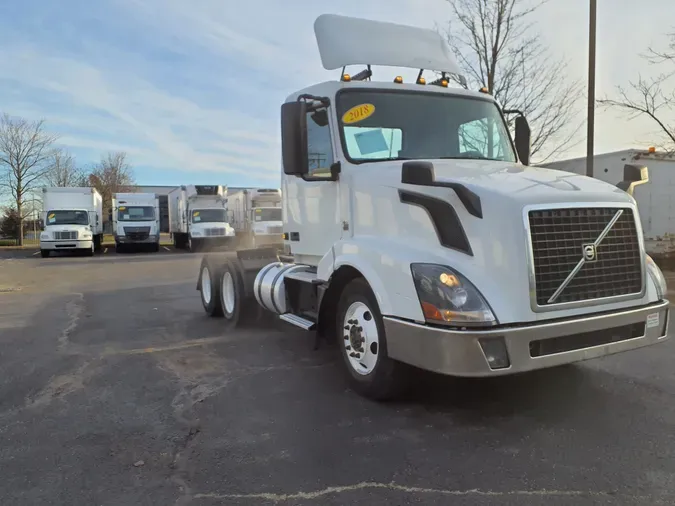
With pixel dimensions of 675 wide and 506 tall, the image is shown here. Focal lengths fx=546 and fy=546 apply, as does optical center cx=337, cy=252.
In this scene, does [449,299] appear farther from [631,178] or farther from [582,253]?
[631,178]

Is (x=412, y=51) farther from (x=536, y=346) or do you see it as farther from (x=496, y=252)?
(x=536, y=346)

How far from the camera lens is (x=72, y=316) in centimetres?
891

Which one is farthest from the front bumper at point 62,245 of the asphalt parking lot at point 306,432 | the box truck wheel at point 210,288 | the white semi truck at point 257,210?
the asphalt parking lot at point 306,432

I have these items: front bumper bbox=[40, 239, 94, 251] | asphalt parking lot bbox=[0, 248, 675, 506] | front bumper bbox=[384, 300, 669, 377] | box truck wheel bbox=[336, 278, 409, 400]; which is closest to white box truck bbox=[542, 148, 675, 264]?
asphalt parking lot bbox=[0, 248, 675, 506]

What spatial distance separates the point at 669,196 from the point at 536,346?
11929 mm

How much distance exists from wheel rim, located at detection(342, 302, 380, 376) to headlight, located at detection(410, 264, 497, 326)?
27.8 inches

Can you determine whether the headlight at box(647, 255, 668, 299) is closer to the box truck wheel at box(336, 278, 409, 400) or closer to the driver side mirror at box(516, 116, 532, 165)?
the driver side mirror at box(516, 116, 532, 165)

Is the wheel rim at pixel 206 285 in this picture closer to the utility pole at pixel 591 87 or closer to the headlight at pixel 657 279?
the headlight at pixel 657 279

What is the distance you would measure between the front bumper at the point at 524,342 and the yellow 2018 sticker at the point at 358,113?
6.71 feet

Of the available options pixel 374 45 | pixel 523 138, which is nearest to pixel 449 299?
pixel 523 138

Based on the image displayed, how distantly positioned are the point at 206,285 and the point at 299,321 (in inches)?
151

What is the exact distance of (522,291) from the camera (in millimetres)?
3658

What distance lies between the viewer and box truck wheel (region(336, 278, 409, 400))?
13.9 feet

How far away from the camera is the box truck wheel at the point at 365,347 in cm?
425
